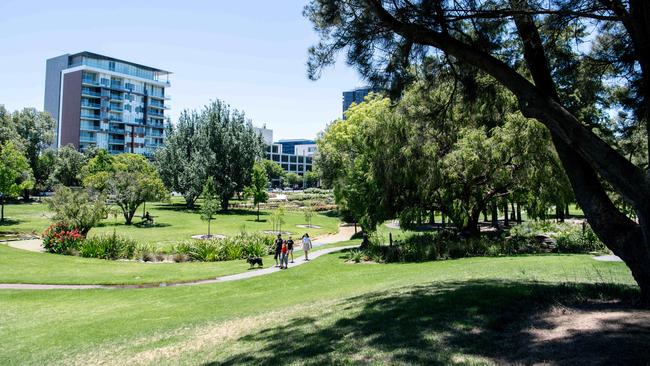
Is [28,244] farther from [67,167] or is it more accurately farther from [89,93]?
[89,93]

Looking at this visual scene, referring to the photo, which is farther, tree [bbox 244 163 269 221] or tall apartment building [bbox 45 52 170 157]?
tall apartment building [bbox 45 52 170 157]

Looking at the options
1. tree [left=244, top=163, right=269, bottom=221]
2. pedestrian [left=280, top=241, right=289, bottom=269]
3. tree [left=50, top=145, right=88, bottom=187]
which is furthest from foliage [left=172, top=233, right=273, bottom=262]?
tree [left=50, top=145, right=88, bottom=187]

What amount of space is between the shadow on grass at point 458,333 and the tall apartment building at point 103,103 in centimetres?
10332

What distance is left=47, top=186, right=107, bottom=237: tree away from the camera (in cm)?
2834

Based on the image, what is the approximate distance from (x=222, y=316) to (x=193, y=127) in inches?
2197

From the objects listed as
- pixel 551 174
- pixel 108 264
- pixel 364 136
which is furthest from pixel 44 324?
pixel 551 174

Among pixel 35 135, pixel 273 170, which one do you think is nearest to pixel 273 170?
pixel 273 170

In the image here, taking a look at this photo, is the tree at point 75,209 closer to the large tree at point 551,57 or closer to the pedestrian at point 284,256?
the pedestrian at point 284,256

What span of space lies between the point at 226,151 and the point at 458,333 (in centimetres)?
5392

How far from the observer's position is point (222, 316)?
1229 centimetres

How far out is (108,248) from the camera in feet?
84.4

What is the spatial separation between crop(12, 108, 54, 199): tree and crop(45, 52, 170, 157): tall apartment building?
27.2 metres

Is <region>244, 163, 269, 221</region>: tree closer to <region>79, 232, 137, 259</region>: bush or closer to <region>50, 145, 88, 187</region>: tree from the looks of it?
<region>79, 232, 137, 259</region>: bush

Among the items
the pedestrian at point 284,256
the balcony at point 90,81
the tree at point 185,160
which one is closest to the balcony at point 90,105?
the balcony at point 90,81
